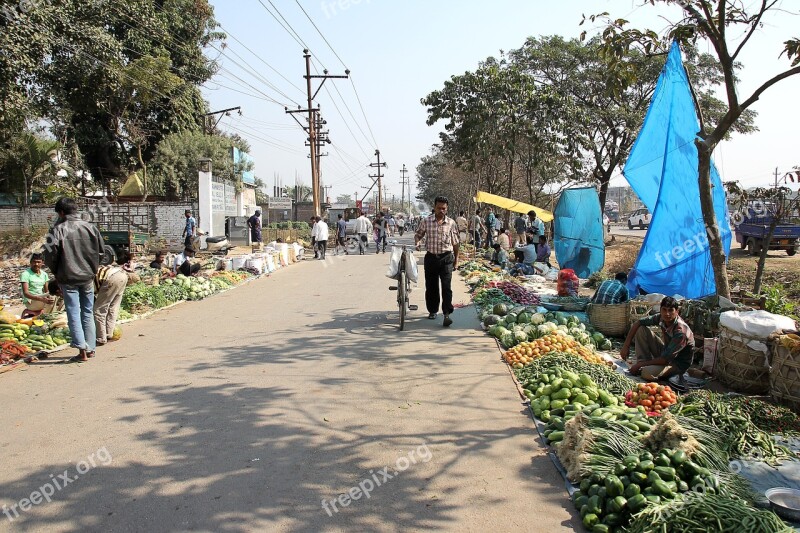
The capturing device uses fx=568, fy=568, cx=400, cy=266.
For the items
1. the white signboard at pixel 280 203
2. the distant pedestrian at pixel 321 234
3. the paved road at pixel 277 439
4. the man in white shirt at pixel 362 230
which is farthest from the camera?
the white signboard at pixel 280 203

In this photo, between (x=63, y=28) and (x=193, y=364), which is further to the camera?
(x=63, y=28)

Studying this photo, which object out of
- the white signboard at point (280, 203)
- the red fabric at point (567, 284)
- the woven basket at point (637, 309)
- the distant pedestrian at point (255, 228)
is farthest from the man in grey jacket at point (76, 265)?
the white signboard at point (280, 203)

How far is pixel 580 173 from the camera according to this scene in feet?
98.1

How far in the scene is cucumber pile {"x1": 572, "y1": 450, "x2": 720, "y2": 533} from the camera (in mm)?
3328

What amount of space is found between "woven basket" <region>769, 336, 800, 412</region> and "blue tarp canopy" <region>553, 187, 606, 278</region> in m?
9.57

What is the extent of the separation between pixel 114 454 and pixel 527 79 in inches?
950

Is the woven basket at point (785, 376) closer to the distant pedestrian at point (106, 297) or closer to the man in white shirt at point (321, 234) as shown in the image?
the distant pedestrian at point (106, 297)

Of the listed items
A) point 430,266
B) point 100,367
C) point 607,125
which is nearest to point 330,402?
point 100,367

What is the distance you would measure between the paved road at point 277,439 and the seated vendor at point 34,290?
2.27m

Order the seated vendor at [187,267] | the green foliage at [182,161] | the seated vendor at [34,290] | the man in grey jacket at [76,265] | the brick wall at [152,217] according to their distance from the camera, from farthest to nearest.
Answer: the green foliage at [182,161]
the brick wall at [152,217]
the seated vendor at [187,267]
the seated vendor at [34,290]
the man in grey jacket at [76,265]

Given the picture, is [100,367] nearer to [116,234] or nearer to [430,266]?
[430,266]

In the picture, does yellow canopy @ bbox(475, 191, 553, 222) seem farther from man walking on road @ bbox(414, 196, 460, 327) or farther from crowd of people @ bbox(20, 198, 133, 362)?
crowd of people @ bbox(20, 198, 133, 362)

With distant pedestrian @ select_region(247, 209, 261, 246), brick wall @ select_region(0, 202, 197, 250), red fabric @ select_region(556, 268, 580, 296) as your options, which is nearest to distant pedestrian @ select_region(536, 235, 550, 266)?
red fabric @ select_region(556, 268, 580, 296)

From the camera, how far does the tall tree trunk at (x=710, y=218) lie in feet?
25.2
